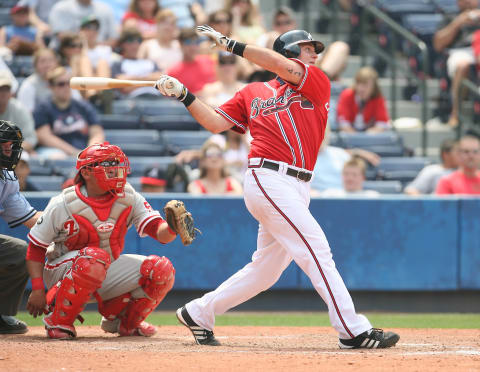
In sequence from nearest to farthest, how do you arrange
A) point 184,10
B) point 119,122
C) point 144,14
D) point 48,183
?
point 48,183
point 119,122
point 144,14
point 184,10

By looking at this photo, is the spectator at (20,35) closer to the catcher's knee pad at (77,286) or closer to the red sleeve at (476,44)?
the red sleeve at (476,44)

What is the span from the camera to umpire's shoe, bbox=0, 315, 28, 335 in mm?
6141

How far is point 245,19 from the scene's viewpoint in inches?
468

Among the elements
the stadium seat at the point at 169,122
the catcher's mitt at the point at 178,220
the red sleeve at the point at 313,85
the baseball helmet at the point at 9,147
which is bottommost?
the catcher's mitt at the point at 178,220

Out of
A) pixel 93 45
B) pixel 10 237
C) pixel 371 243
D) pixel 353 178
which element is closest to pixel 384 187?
pixel 353 178

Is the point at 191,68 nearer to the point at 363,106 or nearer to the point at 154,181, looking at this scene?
the point at 363,106

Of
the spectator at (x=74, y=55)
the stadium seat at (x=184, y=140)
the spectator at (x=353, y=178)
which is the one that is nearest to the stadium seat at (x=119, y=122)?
the stadium seat at (x=184, y=140)

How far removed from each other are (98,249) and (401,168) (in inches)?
215

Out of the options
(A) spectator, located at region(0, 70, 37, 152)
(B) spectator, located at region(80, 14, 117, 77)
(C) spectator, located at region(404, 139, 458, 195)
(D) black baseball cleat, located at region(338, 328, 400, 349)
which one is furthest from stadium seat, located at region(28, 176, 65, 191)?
(D) black baseball cleat, located at region(338, 328, 400, 349)

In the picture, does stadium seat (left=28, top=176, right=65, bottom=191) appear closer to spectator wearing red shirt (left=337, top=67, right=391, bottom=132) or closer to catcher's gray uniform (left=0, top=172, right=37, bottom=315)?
catcher's gray uniform (left=0, top=172, right=37, bottom=315)

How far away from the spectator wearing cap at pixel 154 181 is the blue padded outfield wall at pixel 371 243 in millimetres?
434

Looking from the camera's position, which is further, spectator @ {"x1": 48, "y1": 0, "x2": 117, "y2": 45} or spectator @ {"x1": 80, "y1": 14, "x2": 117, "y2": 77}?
spectator @ {"x1": 48, "y1": 0, "x2": 117, "y2": 45}

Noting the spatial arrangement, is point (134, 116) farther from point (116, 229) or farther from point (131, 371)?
point (131, 371)

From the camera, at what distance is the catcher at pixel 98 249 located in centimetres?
560
